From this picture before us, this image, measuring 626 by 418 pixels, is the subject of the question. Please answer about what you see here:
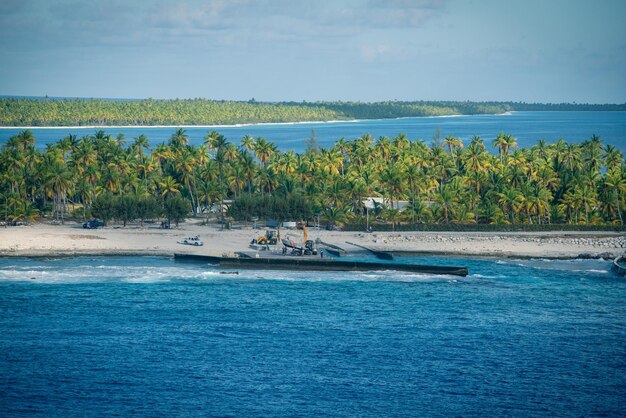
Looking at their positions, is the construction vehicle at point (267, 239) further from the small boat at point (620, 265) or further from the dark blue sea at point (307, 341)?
the small boat at point (620, 265)

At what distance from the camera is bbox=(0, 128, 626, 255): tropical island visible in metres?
138

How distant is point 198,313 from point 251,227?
49.3 meters

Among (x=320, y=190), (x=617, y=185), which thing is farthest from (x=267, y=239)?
(x=617, y=185)

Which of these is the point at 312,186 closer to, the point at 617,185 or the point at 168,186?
the point at 168,186

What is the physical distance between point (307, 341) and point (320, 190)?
207 ft

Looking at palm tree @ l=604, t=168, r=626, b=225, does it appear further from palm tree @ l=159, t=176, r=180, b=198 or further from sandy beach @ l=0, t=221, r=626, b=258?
palm tree @ l=159, t=176, r=180, b=198

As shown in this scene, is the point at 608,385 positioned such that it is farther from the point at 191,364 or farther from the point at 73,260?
the point at 73,260

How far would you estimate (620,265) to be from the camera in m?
115

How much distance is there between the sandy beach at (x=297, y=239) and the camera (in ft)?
404

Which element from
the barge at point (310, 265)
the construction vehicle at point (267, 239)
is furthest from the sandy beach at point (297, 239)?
the barge at point (310, 265)

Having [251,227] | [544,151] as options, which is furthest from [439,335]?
[544,151]

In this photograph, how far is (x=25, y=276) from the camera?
4291 inches

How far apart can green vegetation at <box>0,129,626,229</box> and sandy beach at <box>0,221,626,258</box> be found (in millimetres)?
4343

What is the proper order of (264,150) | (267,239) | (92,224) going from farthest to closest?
(264,150) < (92,224) < (267,239)
